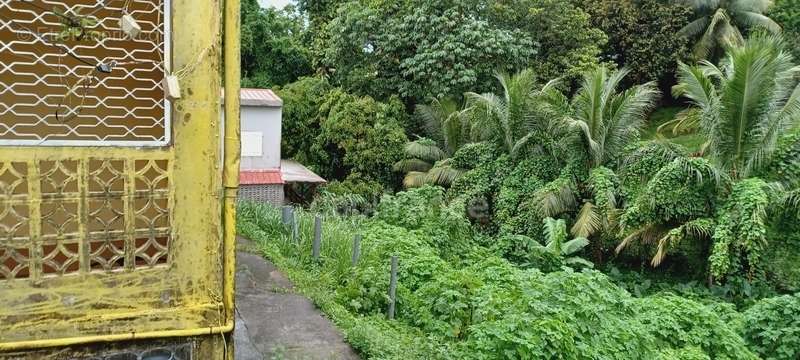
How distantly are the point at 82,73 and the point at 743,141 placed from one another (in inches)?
385

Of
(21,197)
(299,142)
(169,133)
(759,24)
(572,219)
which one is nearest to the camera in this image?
(21,197)

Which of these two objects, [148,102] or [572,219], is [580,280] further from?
[572,219]

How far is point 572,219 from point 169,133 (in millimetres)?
9900

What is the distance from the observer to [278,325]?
18.8 feet

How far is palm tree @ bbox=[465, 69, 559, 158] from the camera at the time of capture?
12266 millimetres

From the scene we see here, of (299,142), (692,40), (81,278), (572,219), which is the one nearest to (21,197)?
Result: (81,278)

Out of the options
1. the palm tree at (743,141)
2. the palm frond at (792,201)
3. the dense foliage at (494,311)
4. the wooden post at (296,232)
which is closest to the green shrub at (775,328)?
the dense foliage at (494,311)

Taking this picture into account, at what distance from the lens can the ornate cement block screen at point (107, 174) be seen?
2.73m

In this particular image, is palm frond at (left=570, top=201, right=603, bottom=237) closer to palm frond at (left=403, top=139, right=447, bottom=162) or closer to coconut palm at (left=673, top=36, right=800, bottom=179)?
coconut palm at (left=673, top=36, right=800, bottom=179)

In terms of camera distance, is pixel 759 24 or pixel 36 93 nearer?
pixel 36 93

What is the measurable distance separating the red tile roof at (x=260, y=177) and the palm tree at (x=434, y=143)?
3.19 meters

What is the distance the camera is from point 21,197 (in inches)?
106

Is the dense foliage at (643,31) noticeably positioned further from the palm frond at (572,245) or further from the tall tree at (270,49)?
the palm frond at (572,245)

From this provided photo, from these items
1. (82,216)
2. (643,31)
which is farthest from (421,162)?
(82,216)
